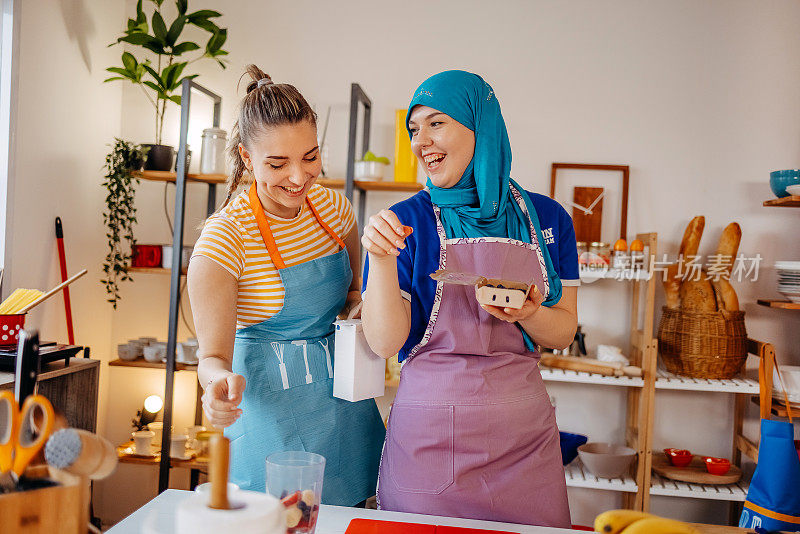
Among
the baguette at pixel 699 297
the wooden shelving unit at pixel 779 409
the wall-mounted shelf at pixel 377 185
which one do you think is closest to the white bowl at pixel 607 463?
the wooden shelving unit at pixel 779 409

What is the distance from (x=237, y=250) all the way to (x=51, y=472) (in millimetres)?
730

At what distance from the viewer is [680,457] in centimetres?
281

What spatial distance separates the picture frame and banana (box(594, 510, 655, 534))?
225 cm

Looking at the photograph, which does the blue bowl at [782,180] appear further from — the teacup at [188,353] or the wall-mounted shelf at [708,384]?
the teacup at [188,353]

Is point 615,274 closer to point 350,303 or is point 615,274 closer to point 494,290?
point 350,303

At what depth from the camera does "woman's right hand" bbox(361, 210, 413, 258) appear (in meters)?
1.17

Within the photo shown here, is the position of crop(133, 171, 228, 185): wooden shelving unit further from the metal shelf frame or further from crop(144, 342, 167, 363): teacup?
crop(144, 342, 167, 363): teacup

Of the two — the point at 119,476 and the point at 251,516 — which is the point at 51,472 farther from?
the point at 119,476

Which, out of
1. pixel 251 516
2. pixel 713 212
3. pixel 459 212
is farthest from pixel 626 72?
pixel 251 516

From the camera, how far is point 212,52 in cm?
288

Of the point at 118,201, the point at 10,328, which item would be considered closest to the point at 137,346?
the point at 118,201

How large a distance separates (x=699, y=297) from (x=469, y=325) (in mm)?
1803

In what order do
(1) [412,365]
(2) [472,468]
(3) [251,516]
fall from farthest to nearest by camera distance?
(1) [412,365] → (2) [472,468] → (3) [251,516]

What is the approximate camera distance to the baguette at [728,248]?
280cm
